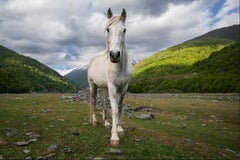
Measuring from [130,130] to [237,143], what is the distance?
5.86 meters

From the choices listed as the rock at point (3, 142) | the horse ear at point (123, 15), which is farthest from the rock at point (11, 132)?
the horse ear at point (123, 15)

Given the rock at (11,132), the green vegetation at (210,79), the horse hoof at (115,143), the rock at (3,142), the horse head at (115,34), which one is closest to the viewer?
the horse head at (115,34)

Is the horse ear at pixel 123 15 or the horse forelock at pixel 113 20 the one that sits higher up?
the horse ear at pixel 123 15

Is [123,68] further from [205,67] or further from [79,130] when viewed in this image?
[205,67]

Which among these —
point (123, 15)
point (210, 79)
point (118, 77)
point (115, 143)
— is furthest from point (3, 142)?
point (210, 79)

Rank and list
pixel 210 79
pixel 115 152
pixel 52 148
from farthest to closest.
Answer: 1. pixel 210 79
2. pixel 52 148
3. pixel 115 152

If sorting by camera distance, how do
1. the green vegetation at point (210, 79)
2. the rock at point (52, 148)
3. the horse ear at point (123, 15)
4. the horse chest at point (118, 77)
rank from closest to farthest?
A: the rock at point (52, 148), the horse ear at point (123, 15), the horse chest at point (118, 77), the green vegetation at point (210, 79)

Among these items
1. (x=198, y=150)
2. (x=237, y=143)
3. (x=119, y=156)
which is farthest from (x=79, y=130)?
(x=237, y=143)

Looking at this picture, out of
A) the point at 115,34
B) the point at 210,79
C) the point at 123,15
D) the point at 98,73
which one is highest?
the point at 210,79

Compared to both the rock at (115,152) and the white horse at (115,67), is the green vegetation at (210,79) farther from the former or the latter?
the rock at (115,152)

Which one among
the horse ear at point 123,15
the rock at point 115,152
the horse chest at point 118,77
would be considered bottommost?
the rock at point 115,152

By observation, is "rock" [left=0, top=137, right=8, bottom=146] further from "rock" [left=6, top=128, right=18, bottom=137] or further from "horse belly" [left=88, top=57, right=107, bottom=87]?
"horse belly" [left=88, top=57, right=107, bottom=87]

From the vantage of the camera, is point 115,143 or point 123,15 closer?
point 115,143

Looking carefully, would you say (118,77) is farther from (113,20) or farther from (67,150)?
(67,150)
